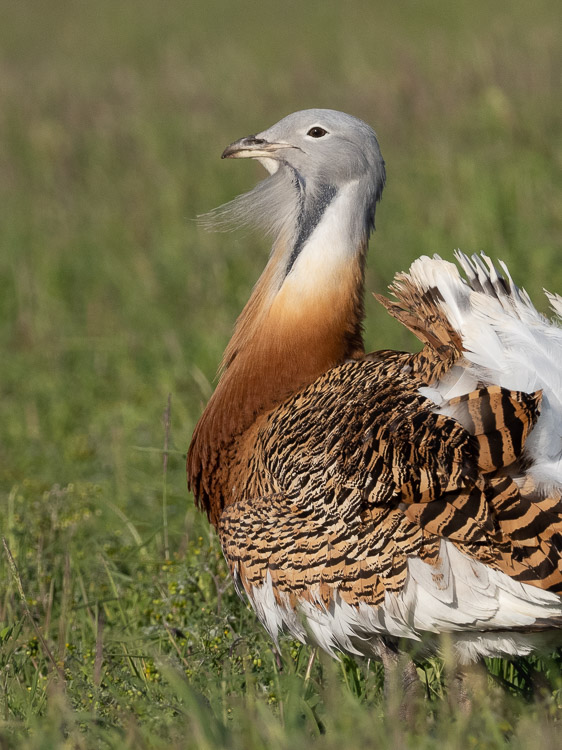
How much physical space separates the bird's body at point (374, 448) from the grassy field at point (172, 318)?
0.71 ft

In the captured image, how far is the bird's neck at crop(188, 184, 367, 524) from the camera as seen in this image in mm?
2957

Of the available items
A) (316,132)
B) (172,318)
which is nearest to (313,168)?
(316,132)

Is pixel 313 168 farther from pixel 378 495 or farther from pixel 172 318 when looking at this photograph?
pixel 172 318

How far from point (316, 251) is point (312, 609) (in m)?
→ 1.08

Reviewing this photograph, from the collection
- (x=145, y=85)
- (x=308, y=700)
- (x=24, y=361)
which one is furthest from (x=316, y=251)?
(x=145, y=85)

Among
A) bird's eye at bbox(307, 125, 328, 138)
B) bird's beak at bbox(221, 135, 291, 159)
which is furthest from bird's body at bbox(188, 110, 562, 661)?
bird's beak at bbox(221, 135, 291, 159)

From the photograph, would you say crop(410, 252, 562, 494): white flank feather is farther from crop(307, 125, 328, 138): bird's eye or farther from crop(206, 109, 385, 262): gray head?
crop(307, 125, 328, 138): bird's eye

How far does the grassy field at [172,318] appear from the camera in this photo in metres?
2.28

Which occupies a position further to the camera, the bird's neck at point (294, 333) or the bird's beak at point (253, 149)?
the bird's beak at point (253, 149)

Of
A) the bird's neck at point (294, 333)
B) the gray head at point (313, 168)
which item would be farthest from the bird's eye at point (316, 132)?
the bird's neck at point (294, 333)

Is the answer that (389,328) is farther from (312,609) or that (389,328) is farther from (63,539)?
(312,609)

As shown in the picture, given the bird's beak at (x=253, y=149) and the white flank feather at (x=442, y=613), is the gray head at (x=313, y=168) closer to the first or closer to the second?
the bird's beak at (x=253, y=149)

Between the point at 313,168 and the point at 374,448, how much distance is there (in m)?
1.07

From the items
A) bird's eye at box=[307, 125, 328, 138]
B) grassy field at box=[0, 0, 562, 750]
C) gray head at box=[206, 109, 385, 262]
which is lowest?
grassy field at box=[0, 0, 562, 750]
